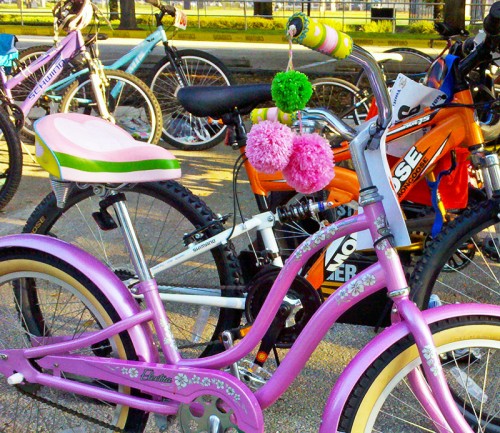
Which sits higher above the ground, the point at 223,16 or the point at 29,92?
the point at 223,16

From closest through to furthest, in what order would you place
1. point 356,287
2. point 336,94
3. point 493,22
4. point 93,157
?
point 356,287 → point 93,157 → point 493,22 → point 336,94

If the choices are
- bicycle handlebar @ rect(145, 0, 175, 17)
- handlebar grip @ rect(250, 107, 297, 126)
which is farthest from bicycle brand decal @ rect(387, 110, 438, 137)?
bicycle handlebar @ rect(145, 0, 175, 17)

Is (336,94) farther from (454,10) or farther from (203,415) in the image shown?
(454,10)

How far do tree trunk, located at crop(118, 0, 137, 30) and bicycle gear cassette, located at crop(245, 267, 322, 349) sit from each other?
1529 cm

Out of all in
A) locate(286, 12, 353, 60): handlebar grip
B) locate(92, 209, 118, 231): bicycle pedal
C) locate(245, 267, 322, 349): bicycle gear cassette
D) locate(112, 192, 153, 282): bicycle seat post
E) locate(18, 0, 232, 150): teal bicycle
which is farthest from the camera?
locate(18, 0, 232, 150): teal bicycle

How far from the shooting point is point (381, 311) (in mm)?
2920

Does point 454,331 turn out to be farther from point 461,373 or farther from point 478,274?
point 478,274

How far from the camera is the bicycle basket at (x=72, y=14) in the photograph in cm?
510

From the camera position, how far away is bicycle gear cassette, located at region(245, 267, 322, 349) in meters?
2.47

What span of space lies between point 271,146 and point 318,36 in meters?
0.40

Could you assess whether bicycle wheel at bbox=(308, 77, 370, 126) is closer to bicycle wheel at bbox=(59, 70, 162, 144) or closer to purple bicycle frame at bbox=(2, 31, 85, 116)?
bicycle wheel at bbox=(59, 70, 162, 144)

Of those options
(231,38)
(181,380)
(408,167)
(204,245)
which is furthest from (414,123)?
(231,38)

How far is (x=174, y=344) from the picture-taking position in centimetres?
209

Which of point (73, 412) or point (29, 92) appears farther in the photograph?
point (29, 92)
